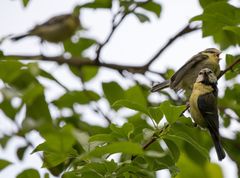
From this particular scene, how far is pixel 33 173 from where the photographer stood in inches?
102

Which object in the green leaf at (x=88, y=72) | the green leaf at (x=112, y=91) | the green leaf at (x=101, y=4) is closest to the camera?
the green leaf at (x=112, y=91)

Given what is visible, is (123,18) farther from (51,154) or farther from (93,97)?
(51,154)

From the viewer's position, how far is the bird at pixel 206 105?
3.65 metres

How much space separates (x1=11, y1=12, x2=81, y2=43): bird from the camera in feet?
21.5

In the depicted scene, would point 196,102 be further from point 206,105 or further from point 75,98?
point 75,98

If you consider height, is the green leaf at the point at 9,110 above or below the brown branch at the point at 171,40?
above

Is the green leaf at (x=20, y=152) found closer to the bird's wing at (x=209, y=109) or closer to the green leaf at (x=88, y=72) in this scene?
the bird's wing at (x=209, y=109)

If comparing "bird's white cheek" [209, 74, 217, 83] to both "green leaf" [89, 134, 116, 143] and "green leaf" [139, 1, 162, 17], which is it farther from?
"green leaf" [89, 134, 116, 143]

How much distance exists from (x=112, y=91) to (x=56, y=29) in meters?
3.01

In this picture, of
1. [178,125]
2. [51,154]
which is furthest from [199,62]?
[51,154]

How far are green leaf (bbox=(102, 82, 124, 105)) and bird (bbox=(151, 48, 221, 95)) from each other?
530mm

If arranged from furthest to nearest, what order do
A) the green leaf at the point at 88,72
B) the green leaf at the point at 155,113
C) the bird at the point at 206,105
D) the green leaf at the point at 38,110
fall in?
1. the green leaf at the point at 88,72
2. the bird at the point at 206,105
3. the green leaf at the point at 155,113
4. the green leaf at the point at 38,110

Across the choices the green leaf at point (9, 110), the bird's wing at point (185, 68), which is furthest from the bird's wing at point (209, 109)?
the green leaf at point (9, 110)

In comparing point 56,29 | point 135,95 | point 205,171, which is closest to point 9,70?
point 205,171
